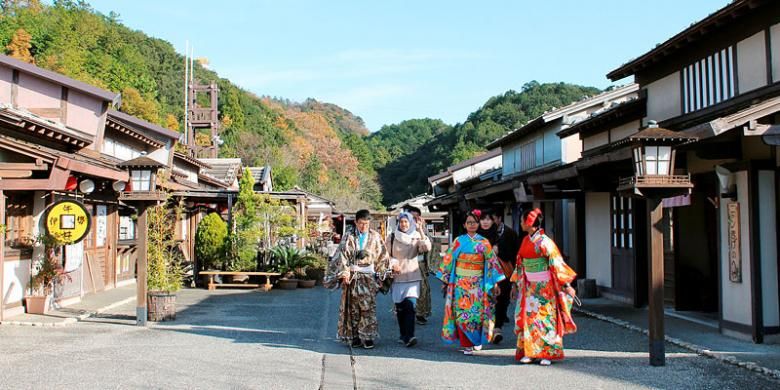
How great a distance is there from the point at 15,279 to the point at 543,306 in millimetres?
9503

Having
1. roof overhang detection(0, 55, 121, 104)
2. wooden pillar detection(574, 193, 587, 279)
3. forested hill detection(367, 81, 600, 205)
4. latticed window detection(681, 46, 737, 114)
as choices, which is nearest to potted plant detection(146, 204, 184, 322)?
roof overhang detection(0, 55, 121, 104)

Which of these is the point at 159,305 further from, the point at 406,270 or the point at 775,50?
the point at 775,50

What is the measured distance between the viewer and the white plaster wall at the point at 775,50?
940 cm

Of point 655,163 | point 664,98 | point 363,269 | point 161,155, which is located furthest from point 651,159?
point 161,155

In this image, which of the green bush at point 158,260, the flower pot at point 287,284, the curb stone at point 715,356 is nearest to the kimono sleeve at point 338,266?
the green bush at point 158,260

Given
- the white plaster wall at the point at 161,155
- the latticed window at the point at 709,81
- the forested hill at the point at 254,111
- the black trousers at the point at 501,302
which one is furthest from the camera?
the forested hill at the point at 254,111

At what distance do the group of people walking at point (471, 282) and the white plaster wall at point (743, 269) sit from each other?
287 centimetres

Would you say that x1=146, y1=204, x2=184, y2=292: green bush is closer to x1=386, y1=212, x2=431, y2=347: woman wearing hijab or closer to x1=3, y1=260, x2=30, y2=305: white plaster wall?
x1=3, y1=260, x2=30, y2=305: white plaster wall

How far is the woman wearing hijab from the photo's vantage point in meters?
9.63

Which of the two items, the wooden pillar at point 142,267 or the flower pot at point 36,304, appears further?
the flower pot at point 36,304

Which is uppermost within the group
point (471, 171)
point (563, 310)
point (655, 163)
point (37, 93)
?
point (37, 93)

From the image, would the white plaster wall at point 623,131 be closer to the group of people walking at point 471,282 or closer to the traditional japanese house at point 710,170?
the traditional japanese house at point 710,170

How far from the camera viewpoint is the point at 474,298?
29.5ft

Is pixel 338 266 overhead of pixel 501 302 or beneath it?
overhead
